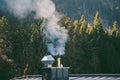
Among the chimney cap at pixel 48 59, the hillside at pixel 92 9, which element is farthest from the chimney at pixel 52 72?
the hillside at pixel 92 9

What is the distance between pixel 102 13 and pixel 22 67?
102 metres

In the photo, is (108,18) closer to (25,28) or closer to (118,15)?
(118,15)

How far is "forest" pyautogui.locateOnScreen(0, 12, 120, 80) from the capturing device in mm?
57531

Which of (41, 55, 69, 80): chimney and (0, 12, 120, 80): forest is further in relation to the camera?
(0, 12, 120, 80): forest

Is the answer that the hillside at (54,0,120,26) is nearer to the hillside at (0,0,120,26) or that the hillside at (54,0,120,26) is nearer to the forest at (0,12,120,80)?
the hillside at (0,0,120,26)

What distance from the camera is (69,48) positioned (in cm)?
6025

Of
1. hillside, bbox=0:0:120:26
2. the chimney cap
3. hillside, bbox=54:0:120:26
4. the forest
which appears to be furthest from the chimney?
hillside, bbox=54:0:120:26

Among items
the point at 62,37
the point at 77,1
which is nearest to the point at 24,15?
the point at 62,37

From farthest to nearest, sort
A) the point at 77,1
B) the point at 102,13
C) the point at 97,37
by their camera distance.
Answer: the point at 102,13 → the point at 77,1 → the point at 97,37

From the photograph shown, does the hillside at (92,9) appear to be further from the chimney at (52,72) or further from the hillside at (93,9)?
the chimney at (52,72)

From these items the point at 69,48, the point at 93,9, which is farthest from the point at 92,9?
the point at 69,48

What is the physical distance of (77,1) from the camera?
146 m

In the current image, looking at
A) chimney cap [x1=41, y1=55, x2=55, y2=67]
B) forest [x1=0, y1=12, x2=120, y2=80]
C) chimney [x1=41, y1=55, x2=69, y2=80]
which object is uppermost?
forest [x1=0, y1=12, x2=120, y2=80]

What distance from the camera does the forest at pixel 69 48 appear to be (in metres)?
57.5
